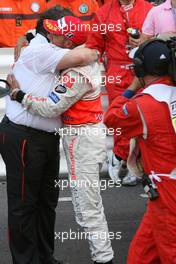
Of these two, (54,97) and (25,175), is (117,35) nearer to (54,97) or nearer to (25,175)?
(54,97)

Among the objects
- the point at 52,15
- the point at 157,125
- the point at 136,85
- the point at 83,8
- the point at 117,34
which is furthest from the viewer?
the point at 83,8

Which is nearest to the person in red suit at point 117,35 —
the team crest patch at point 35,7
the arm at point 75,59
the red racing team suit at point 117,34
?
the red racing team suit at point 117,34

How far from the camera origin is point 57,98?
342cm

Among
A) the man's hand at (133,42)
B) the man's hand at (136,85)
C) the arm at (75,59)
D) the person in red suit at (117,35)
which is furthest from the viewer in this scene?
the person in red suit at (117,35)

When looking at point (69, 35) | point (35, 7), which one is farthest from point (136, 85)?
point (35, 7)

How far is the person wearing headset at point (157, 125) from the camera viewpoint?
2730 mm

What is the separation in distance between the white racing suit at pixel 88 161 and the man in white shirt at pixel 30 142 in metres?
0.08

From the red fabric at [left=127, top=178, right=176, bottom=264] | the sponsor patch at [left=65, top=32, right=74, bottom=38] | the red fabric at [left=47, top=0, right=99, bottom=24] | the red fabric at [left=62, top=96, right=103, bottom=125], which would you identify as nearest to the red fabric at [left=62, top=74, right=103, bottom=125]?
the red fabric at [left=62, top=96, right=103, bottom=125]

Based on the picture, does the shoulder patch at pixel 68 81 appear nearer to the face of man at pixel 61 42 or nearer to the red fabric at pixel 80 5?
the face of man at pixel 61 42

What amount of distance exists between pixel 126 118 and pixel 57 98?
739 mm

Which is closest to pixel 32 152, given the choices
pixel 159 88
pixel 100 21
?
pixel 159 88

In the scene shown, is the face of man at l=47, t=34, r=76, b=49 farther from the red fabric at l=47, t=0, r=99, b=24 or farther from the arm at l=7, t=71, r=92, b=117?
the red fabric at l=47, t=0, r=99, b=24

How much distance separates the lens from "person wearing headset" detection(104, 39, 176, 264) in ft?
8.96

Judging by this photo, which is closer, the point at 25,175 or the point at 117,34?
the point at 25,175
